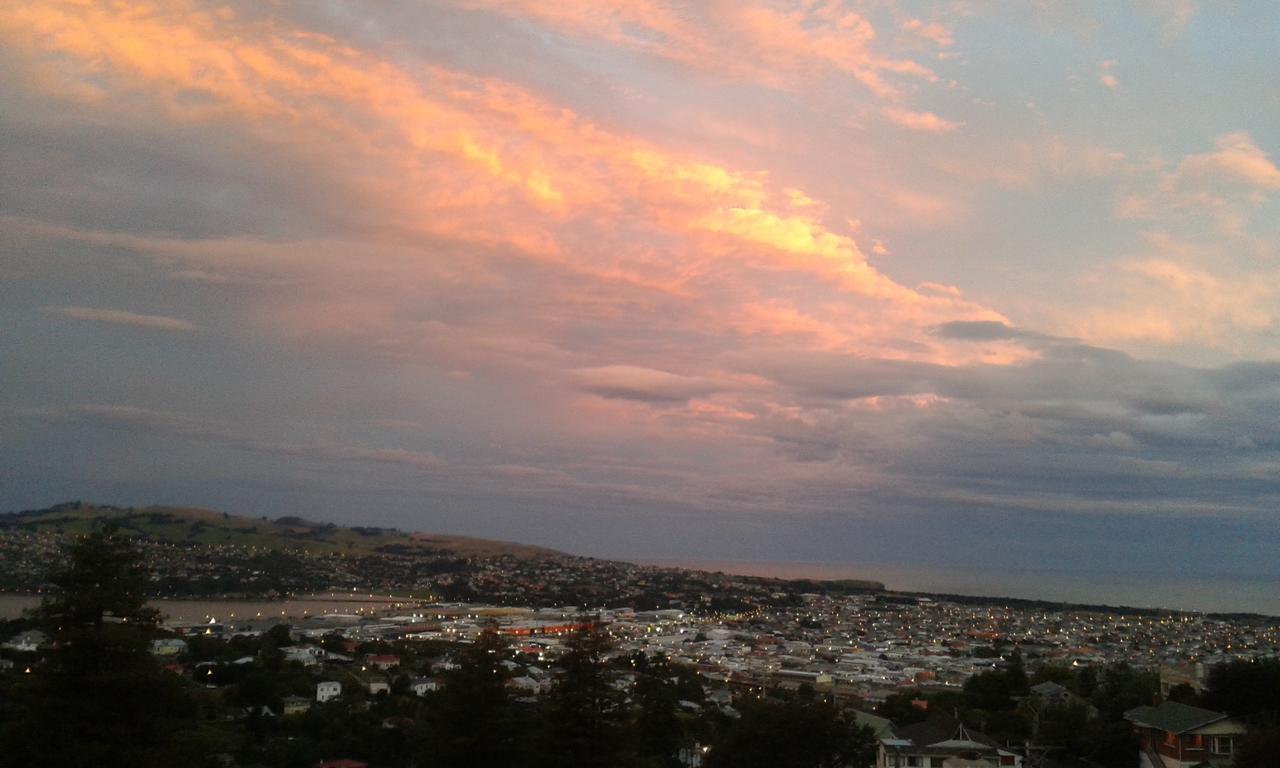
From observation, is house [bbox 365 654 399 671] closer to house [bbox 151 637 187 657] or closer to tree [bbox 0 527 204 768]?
house [bbox 151 637 187 657]

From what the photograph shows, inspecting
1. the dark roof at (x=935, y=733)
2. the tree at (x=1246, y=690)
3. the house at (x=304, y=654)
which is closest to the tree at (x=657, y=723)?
the dark roof at (x=935, y=733)

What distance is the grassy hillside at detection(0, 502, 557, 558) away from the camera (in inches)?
4390

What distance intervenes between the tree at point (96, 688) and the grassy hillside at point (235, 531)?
96586mm

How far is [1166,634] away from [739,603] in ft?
150

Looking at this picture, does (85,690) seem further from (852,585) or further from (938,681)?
(852,585)

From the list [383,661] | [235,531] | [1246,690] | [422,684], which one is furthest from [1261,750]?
[235,531]

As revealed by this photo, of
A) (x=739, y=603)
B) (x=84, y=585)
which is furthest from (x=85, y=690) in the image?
(x=739, y=603)

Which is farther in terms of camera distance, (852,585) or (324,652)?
(852,585)

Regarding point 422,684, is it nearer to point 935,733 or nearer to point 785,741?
point 785,741

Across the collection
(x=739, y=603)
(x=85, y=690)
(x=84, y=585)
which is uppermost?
(x=84, y=585)

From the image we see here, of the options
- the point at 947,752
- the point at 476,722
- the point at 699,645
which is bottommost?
the point at 699,645

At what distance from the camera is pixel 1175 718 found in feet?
71.9

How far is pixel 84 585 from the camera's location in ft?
36.5

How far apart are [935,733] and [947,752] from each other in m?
1.32
